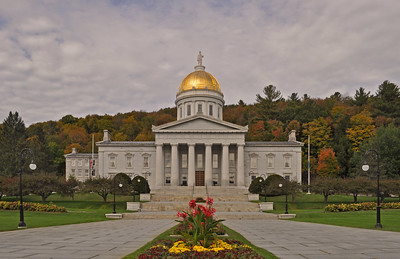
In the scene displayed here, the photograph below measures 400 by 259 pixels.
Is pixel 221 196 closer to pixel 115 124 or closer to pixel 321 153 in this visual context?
pixel 321 153

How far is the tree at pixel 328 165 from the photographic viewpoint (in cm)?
7125

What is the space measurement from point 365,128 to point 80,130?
8675cm

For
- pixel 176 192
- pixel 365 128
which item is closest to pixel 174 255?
pixel 176 192

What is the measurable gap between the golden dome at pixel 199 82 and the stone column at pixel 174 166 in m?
15.9

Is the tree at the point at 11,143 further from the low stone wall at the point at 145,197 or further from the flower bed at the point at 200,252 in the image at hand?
the flower bed at the point at 200,252

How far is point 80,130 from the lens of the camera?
11100cm

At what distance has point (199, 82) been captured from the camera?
7081 cm

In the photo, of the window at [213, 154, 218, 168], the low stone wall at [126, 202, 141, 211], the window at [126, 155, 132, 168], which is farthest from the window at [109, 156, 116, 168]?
the low stone wall at [126, 202, 141, 211]

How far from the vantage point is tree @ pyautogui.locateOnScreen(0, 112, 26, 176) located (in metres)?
63.6

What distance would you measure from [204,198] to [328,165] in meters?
35.3

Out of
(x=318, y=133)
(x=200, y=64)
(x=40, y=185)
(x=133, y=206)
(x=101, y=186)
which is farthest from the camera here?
(x=318, y=133)

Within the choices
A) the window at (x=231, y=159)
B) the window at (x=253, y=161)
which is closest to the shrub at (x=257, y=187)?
the window at (x=253, y=161)

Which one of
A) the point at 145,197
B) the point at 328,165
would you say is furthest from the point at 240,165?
the point at 328,165

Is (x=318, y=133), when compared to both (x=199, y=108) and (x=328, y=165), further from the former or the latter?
(x=199, y=108)
